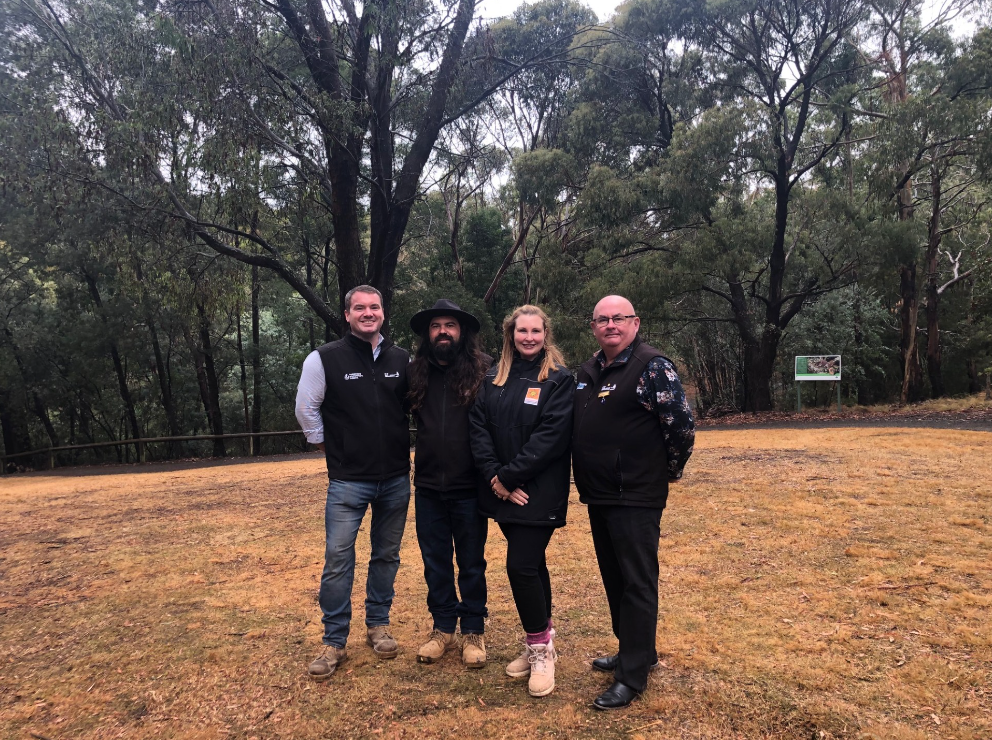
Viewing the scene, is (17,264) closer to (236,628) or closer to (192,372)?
(192,372)

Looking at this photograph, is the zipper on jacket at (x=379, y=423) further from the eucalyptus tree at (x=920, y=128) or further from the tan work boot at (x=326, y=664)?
the eucalyptus tree at (x=920, y=128)

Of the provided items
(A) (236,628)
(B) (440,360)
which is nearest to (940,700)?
(B) (440,360)

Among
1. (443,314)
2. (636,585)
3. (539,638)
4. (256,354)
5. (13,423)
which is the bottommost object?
(539,638)

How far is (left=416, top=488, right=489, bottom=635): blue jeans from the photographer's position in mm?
3121

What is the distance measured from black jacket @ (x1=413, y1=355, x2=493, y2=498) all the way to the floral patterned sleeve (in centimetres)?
84

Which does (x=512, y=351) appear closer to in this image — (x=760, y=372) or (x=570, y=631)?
(x=570, y=631)

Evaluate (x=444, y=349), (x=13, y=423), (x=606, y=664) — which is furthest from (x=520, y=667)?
(x=13, y=423)

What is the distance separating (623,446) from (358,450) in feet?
4.15

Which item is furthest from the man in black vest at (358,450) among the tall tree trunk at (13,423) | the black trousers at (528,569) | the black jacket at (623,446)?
the tall tree trunk at (13,423)

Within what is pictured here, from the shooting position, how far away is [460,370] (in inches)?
125

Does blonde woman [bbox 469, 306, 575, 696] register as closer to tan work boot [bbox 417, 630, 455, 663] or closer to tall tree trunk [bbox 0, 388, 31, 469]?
tan work boot [bbox 417, 630, 455, 663]

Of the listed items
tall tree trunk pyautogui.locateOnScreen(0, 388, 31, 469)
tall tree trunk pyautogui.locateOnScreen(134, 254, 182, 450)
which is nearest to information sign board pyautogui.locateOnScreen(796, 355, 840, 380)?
tall tree trunk pyautogui.locateOnScreen(134, 254, 182, 450)

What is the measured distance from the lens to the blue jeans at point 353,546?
10.4 ft

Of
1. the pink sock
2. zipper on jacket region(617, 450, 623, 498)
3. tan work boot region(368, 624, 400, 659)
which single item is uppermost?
zipper on jacket region(617, 450, 623, 498)
